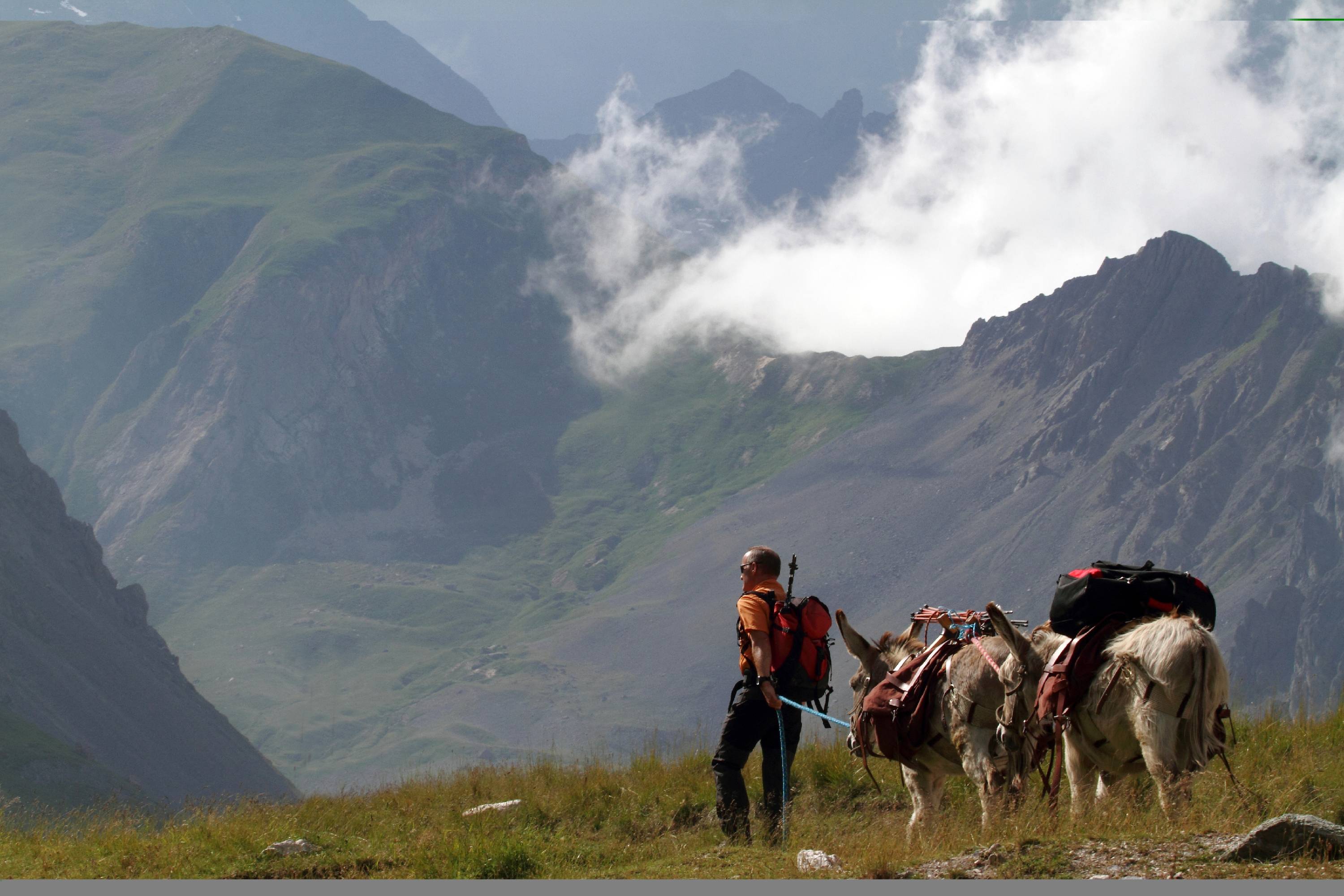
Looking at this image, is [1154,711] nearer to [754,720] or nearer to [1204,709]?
[1204,709]

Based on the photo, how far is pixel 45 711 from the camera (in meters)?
122

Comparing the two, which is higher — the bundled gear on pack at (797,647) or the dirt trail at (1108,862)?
the bundled gear on pack at (797,647)

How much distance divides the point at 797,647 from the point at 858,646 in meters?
0.54

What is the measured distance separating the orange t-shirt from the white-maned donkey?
2.22ft

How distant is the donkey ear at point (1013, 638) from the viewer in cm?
968

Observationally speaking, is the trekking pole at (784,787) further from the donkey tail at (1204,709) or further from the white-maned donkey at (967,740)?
the donkey tail at (1204,709)

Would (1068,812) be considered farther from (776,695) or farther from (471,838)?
(471,838)

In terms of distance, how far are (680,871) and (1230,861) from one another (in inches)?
154

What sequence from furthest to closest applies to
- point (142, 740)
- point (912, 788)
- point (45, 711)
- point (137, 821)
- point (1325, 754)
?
point (142, 740)
point (45, 711)
point (137, 821)
point (1325, 754)
point (912, 788)

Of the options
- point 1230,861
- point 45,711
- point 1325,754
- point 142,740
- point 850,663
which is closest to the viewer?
point 1230,861

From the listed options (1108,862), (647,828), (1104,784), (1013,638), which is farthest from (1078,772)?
(647,828)

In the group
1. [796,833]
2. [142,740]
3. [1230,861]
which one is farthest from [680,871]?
[142,740]

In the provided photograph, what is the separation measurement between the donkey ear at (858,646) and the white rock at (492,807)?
163 inches

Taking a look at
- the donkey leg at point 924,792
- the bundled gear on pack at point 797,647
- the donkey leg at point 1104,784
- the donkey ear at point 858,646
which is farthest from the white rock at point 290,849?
the donkey leg at point 1104,784
